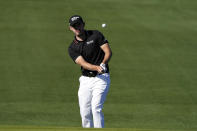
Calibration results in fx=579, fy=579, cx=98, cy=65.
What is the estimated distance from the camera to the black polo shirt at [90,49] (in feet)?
30.1

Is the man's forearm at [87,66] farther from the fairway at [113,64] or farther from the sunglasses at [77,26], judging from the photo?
the fairway at [113,64]

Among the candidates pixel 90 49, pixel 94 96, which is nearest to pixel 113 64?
pixel 90 49

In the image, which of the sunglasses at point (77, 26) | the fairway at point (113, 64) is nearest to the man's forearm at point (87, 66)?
the sunglasses at point (77, 26)

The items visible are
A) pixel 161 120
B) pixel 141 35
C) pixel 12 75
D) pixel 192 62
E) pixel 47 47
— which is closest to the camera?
pixel 161 120

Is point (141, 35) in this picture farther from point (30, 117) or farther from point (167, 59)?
point (30, 117)

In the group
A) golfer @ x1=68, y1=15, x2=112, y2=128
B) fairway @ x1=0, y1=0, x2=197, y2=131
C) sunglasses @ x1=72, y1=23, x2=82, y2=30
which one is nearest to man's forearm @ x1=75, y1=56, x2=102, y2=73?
golfer @ x1=68, y1=15, x2=112, y2=128

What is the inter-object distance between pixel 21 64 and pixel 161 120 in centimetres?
481

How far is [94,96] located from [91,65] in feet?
1.64

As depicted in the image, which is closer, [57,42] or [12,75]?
[12,75]

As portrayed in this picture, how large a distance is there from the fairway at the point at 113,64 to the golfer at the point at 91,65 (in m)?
0.66

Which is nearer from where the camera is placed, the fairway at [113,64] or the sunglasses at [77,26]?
the sunglasses at [77,26]

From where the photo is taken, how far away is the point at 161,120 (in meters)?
11.8

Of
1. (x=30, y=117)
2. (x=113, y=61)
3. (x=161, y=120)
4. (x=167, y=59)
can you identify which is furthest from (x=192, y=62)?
(x=30, y=117)

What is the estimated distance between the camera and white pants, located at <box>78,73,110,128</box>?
29.5ft
